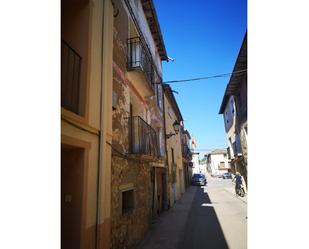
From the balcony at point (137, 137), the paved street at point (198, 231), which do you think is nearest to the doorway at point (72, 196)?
the balcony at point (137, 137)

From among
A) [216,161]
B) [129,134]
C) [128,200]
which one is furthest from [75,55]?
[216,161]

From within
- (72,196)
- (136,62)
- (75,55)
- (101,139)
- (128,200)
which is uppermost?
(136,62)

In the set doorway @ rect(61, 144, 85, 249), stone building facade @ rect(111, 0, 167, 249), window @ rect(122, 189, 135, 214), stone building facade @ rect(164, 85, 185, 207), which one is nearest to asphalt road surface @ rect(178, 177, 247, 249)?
stone building facade @ rect(111, 0, 167, 249)

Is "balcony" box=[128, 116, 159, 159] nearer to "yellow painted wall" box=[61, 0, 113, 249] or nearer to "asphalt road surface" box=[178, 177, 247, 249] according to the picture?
"yellow painted wall" box=[61, 0, 113, 249]

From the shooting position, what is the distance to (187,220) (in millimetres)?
10031

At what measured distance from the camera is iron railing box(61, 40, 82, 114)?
375 centimetres

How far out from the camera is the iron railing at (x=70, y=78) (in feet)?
12.3

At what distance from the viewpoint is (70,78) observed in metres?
3.92

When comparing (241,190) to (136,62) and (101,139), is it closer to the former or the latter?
(136,62)
